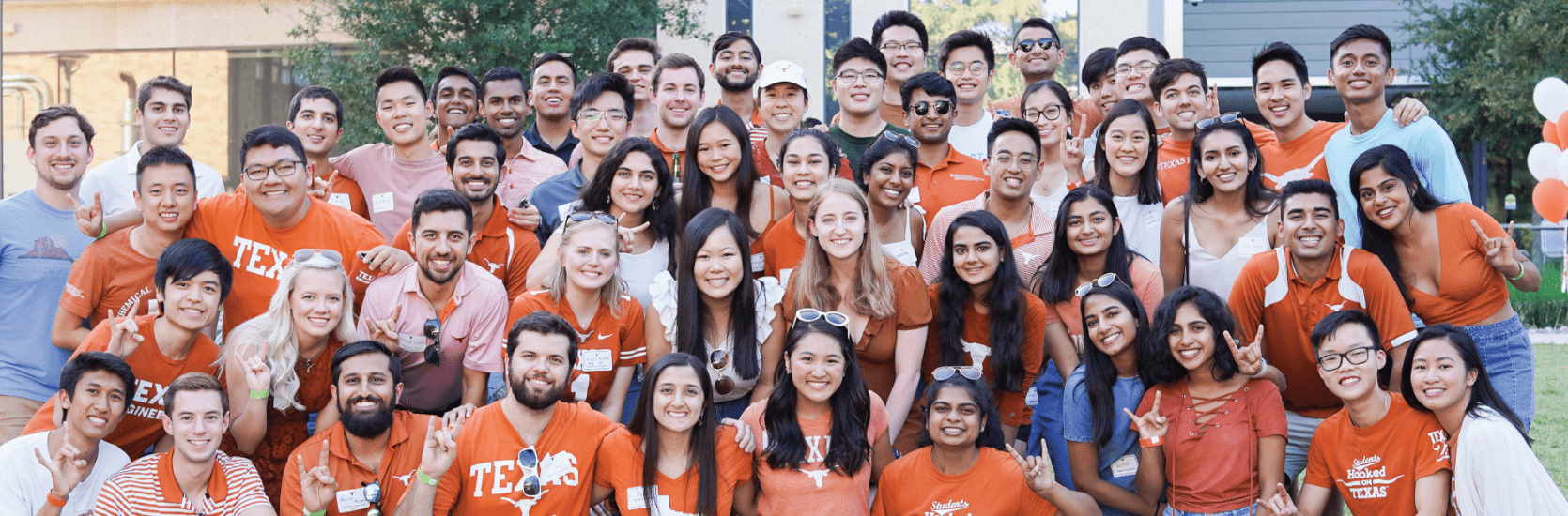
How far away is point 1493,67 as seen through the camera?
18062 mm

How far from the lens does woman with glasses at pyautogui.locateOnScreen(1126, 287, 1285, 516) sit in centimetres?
459

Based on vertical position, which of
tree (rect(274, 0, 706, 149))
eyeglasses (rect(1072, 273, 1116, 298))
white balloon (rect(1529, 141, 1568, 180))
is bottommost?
eyeglasses (rect(1072, 273, 1116, 298))

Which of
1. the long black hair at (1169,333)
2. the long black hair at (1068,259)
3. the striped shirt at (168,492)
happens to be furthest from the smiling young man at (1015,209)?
the striped shirt at (168,492)

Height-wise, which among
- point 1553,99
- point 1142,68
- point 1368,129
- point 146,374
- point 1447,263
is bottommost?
point 146,374

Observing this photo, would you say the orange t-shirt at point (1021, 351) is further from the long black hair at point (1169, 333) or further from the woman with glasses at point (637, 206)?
the woman with glasses at point (637, 206)

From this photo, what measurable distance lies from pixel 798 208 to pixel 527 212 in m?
1.42

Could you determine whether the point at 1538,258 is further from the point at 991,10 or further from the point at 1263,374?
the point at 1263,374

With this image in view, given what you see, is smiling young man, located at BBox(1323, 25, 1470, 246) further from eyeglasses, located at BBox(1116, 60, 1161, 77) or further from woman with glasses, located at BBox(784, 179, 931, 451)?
woman with glasses, located at BBox(784, 179, 931, 451)

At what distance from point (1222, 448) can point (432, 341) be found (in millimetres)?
3400

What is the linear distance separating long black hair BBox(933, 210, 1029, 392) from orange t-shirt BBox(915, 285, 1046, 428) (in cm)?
2

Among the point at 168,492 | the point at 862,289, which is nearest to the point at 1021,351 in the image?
the point at 862,289

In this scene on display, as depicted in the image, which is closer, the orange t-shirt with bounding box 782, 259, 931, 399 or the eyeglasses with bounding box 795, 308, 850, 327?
the eyeglasses with bounding box 795, 308, 850, 327

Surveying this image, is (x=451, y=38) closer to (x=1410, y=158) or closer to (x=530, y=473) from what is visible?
(x=530, y=473)

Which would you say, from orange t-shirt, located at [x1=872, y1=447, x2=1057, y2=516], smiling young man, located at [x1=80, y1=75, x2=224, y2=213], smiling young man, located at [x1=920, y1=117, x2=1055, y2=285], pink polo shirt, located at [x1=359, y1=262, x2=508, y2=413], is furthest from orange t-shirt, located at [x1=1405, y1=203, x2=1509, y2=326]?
smiling young man, located at [x1=80, y1=75, x2=224, y2=213]
